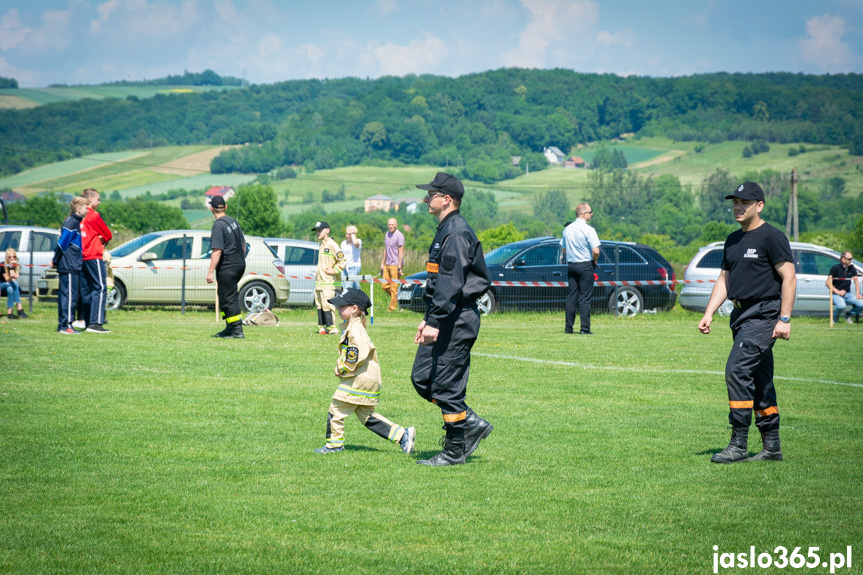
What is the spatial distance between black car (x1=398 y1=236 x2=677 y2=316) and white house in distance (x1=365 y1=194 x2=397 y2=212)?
300 ft

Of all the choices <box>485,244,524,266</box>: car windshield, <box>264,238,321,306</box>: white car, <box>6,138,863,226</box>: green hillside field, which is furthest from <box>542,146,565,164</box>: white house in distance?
<box>264,238,321,306</box>: white car

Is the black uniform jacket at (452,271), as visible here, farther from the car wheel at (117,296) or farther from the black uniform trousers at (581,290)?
the car wheel at (117,296)

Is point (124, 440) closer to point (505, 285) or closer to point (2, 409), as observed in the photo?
point (2, 409)

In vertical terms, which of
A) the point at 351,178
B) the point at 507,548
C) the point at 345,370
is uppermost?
the point at 351,178

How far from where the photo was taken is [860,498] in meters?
5.69

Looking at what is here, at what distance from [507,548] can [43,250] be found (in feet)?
65.5

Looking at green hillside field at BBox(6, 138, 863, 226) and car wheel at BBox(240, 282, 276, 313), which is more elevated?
green hillside field at BBox(6, 138, 863, 226)

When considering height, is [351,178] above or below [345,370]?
above

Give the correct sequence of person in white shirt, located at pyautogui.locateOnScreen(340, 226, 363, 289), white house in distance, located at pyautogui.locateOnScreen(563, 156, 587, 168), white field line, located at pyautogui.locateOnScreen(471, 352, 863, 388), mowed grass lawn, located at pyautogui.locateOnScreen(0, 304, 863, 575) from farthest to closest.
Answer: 1. white house in distance, located at pyautogui.locateOnScreen(563, 156, 587, 168)
2. person in white shirt, located at pyautogui.locateOnScreen(340, 226, 363, 289)
3. white field line, located at pyautogui.locateOnScreen(471, 352, 863, 388)
4. mowed grass lawn, located at pyautogui.locateOnScreen(0, 304, 863, 575)

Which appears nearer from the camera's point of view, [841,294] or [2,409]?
[2,409]

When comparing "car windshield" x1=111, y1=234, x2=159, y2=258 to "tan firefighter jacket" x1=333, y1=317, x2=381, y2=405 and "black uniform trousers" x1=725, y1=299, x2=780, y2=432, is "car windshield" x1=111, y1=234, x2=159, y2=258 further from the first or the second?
"black uniform trousers" x1=725, y1=299, x2=780, y2=432

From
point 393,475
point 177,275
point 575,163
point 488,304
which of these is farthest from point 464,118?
point 393,475

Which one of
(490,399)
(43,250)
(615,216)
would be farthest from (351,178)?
(490,399)

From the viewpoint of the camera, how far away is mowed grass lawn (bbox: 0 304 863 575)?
4559 mm
